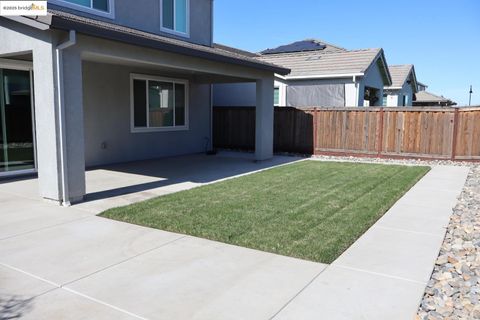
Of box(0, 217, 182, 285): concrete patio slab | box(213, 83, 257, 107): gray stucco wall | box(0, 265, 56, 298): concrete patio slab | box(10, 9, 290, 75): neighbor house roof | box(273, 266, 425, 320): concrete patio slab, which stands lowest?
box(273, 266, 425, 320): concrete patio slab

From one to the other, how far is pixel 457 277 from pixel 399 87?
939 inches

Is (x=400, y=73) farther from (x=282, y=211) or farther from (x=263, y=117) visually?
(x=282, y=211)

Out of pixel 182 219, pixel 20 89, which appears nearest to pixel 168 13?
pixel 20 89

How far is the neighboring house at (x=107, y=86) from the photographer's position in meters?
6.98

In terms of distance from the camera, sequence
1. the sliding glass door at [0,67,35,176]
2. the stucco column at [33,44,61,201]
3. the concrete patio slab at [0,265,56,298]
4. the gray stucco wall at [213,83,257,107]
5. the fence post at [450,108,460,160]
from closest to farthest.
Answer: the concrete patio slab at [0,265,56,298]
the stucco column at [33,44,61,201]
the sliding glass door at [0,67,35,176]
the fence post at [450,108,460,160]
the gray stucco wall at [213,83,257,107]

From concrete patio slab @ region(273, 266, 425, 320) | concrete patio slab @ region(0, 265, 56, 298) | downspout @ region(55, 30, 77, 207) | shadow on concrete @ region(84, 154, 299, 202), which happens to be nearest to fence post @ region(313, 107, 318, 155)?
shadow on concrete @ region(84, 154, 299, 202)

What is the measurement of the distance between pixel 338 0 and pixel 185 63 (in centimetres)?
1082

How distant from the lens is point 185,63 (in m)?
9.73

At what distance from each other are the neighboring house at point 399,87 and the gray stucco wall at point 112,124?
17.2 metres

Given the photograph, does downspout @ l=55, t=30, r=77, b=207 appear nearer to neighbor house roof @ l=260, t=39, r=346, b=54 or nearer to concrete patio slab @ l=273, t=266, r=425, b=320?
concrete patio slab @ l=273, t=266, r=425, b=320

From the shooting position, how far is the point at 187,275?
14.0ft

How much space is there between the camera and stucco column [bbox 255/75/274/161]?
43.4 feet

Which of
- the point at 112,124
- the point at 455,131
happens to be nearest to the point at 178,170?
the point at 112,124

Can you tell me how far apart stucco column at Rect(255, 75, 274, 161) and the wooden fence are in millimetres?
2371
